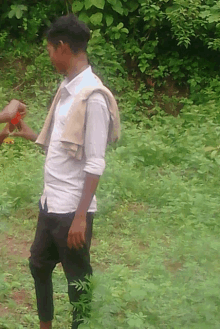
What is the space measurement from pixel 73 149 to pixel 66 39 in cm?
51

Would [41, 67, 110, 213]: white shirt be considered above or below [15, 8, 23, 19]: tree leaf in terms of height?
below

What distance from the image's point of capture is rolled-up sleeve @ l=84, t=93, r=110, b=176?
2.28 m

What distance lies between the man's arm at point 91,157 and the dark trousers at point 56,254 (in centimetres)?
7

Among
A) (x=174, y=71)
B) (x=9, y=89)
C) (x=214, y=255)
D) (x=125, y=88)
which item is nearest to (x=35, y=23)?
(x=9, y=89)

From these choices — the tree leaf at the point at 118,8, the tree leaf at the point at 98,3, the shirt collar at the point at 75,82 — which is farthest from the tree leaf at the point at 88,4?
the shirt collar at the point at 75,82

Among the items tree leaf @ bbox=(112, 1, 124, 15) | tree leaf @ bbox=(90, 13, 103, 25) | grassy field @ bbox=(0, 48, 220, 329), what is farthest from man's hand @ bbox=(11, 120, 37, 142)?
tree leaf @ bbox=(112, 1, 124, 15)

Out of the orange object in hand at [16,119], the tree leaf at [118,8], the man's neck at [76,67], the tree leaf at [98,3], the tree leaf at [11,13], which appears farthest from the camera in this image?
the tree leaf at [11,13]

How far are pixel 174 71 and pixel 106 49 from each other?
1.10 metres

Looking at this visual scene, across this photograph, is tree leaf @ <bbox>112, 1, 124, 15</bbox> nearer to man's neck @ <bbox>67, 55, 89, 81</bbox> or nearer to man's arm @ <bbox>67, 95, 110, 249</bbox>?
man's neck @ <bbox>67, 55, 89, 81</bbox>

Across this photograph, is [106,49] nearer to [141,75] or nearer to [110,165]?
[141,75]

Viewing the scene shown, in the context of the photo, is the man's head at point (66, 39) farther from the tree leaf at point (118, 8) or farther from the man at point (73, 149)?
the tree leaf at point (118, 8)

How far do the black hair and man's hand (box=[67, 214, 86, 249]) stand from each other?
30.7 inches

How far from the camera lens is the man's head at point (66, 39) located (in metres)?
2.35

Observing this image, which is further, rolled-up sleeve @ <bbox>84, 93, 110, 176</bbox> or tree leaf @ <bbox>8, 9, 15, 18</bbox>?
tree leaf @ <bbox>8, 9, 15, 18</bbox>
